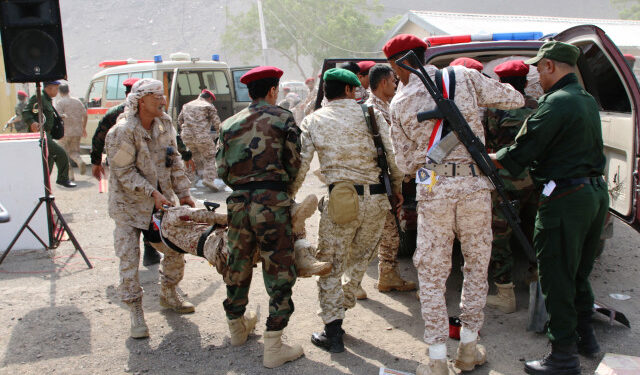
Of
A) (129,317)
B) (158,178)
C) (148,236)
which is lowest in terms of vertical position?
(129,317)

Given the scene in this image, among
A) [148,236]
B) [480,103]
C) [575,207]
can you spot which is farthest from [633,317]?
[148,236]

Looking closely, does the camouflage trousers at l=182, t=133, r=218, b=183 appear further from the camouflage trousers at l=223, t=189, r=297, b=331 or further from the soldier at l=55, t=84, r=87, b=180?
the camouflage trousers at l=223, t=189, r=297, b=331

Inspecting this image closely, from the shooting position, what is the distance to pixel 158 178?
4.29 metres

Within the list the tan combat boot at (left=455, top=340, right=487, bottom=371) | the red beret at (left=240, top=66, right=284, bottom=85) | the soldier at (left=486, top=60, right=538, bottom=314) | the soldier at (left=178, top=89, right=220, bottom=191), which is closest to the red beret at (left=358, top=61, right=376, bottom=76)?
the soldier at (left=486, top=60, right=538, bottom=314)

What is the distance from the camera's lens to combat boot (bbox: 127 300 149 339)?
13.0 ft

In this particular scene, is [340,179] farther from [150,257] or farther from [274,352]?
[150,257]

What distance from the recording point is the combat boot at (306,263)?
3.49m

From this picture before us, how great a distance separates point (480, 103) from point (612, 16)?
2521 inches

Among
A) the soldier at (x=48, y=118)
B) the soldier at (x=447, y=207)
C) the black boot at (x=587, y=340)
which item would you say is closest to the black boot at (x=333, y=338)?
the soldier at (x=447, y=207)

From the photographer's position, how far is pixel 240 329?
3.78 meters

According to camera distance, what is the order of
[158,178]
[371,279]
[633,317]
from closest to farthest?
[633,317], [158,178], [371,279]

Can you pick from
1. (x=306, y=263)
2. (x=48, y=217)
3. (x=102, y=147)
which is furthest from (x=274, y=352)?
(x=48, y=217)

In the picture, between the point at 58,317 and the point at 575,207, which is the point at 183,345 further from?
the point at 575,207

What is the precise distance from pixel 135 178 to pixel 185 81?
8345 mm
